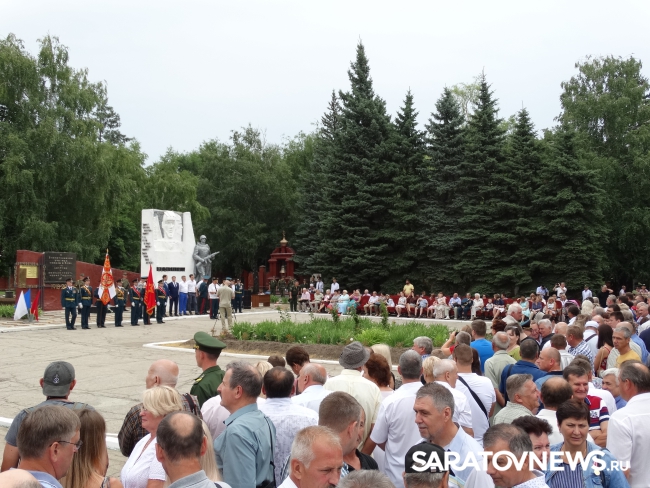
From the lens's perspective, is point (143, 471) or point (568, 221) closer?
point (143, 471)

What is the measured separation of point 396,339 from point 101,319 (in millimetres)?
12715

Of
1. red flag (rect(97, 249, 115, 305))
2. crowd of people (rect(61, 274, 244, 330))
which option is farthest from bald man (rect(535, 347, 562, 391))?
red flag (rect(97, 249, 115, 305))

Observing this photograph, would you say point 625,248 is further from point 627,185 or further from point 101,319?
point 101,319

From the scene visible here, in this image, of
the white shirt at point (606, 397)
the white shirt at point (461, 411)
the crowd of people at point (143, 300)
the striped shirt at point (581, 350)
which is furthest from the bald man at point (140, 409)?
the crowd of people at point (143, 300)

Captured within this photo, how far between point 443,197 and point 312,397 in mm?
37066

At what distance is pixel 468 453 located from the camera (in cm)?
411

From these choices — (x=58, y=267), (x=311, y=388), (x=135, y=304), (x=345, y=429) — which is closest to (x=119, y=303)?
(x=135, y=304)

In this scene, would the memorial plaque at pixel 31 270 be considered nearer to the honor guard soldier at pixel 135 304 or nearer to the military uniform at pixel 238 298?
the honor guard soldier at pixel 135 304

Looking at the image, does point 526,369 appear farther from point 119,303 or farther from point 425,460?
point 119,303

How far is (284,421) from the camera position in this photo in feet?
15.3

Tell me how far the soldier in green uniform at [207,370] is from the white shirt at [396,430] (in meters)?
1.52

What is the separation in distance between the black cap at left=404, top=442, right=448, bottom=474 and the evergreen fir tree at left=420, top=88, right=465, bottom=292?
121ft

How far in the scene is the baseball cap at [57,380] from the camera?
186 inches

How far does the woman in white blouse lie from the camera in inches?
149
